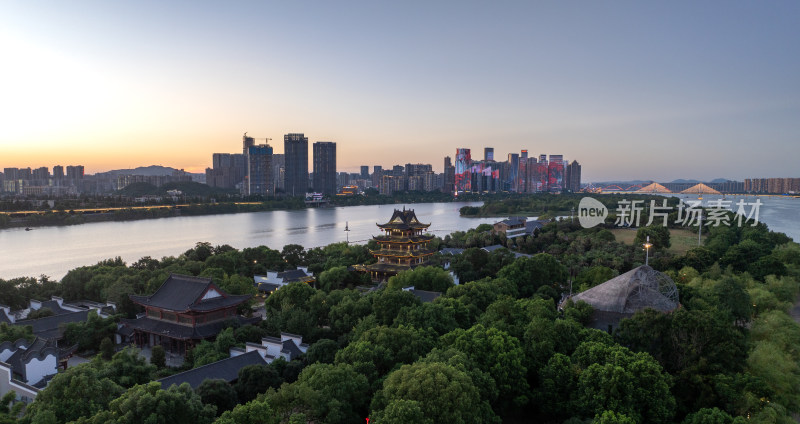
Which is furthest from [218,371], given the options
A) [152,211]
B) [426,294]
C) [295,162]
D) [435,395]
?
[295,162]

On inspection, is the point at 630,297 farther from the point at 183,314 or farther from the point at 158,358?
the point at 158,358

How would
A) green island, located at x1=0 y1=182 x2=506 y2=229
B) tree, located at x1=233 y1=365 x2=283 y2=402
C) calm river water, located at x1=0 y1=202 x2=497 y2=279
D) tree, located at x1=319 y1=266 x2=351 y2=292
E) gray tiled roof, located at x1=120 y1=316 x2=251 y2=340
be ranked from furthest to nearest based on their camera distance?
1. green island, located at x1=0 y1=182 x2=506 y2=229
2. calm river water, located at x1=0 y1=202 x2=497 y2=279
3. tree, located at x1=319 y1=266 x2=351 y2=292
4. gray tiled roof, located at x1=120 y1=316 x2=251 y2=340
5. tree, located at x1=233 y1=365 x2=283 y2=402

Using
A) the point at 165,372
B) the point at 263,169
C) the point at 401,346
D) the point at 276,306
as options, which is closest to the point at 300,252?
the point at 276,306

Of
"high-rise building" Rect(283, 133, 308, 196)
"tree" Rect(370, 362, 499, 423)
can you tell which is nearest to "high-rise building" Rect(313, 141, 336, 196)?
"high-rise building" Rect(283, 133, 308, 196)

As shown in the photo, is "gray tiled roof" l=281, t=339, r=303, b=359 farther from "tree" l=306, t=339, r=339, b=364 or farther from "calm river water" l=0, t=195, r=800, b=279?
"calm river water" l=0, t=195, r=800, b=279

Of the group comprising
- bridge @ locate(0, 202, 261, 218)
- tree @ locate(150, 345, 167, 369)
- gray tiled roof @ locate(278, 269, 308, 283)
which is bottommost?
tree @ locate(150, 345, 167, 369)

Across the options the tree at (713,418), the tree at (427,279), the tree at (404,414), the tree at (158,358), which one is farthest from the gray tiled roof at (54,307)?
the tree at (713,418)

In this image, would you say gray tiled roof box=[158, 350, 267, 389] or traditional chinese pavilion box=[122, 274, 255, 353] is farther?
traditional chinese pavilion box=[122, 274, 255, 353]

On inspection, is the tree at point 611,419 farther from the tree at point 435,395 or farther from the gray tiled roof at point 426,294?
the gray tiled roof at point 426,294

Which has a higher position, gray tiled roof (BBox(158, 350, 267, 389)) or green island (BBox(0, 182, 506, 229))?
green island (BBox(0, 182, 506, 229))
